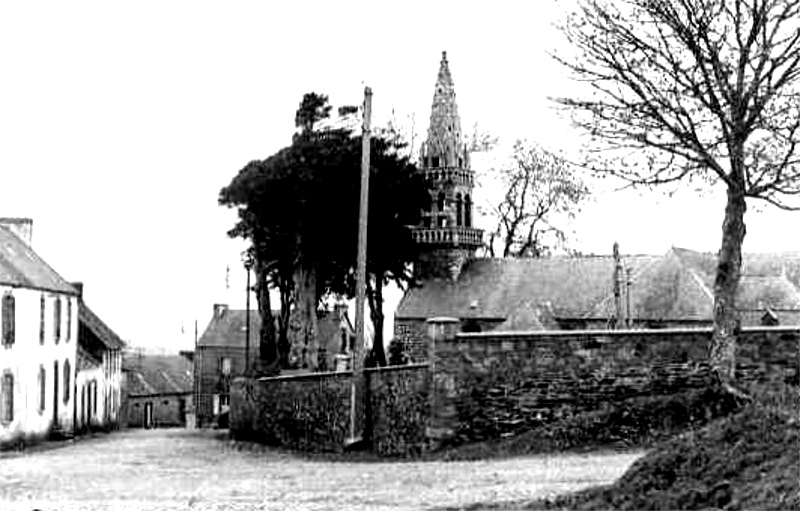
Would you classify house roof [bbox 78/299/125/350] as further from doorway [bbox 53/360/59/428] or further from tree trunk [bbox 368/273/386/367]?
tree trunk [bbox 368/273/386/367]

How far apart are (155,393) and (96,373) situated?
2317 cm

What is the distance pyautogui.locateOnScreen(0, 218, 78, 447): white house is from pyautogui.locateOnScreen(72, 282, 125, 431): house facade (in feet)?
11.0

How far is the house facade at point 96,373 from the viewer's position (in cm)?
5688

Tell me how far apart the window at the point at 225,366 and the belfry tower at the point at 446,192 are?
978 inches

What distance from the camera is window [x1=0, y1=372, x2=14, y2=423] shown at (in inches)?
1628

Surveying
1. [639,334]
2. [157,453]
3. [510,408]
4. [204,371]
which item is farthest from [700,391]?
[204,371]

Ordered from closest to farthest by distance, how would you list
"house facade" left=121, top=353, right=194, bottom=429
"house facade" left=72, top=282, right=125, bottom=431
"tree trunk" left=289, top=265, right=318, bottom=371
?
1. "tree trunk" left=289, top=265, right=318, bottom=371
2. "house facade" left=72, top=282, right=125, bottom=431
3. "house facade" left=121, top=353, right=194, bottom=429

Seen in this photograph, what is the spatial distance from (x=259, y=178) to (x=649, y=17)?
28809mm

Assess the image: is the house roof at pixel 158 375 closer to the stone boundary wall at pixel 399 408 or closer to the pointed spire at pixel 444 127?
Answer: the pointed spire at pixel 444 127

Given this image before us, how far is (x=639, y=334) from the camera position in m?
23.5

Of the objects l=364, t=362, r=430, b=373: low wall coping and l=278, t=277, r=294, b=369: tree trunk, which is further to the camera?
l=278, t=277, r=294, b=369: tree trunk

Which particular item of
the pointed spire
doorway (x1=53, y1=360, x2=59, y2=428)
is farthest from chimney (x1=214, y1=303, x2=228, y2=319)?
doorway (x1=53, y1=360, x2=59, y2=428)

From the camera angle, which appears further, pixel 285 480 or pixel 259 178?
pixel 259 178

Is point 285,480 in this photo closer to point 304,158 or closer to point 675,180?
point 675,180
